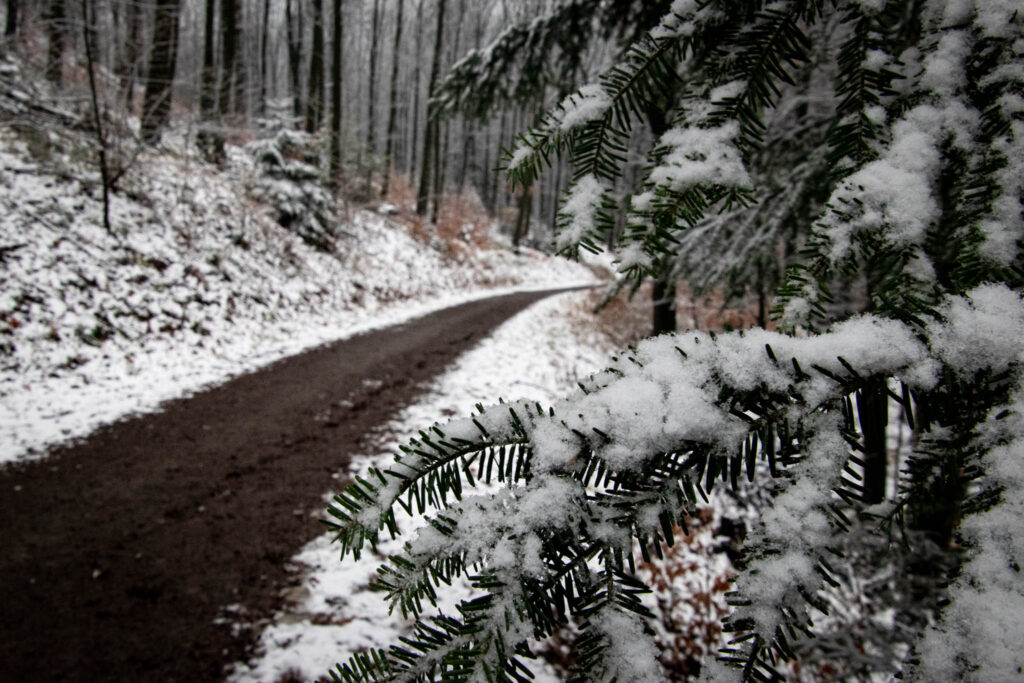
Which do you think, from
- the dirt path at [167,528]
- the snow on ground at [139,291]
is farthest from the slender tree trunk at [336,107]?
the dirt path at [167,528]

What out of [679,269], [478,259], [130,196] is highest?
[679,269]

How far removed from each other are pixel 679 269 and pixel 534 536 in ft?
8.81

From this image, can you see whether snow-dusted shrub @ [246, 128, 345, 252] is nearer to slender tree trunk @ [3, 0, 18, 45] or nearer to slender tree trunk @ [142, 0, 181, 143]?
slender tree trunk @ [142, 0, 181, 143]

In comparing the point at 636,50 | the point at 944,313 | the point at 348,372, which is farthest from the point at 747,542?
the point at 348,372

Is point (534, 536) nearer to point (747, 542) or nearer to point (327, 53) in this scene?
point (747, 542)

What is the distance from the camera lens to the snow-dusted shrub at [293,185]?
1179 centimetres

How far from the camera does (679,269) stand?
9.66 ft

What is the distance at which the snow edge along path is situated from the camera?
4.90m

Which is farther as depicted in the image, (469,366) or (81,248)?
(469,366)

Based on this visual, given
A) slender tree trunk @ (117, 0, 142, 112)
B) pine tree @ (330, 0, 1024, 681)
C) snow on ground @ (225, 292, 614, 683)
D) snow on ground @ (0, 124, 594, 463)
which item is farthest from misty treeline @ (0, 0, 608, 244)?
snow on ground @ (225, 292, 614, 683)

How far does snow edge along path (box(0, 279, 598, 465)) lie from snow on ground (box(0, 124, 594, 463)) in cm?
2

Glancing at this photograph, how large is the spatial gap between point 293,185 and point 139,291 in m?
5.36

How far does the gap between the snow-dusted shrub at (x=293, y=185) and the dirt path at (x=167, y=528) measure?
7.02 metres

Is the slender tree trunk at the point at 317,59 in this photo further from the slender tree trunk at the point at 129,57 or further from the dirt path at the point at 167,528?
the dirt path at the point at 167,528
